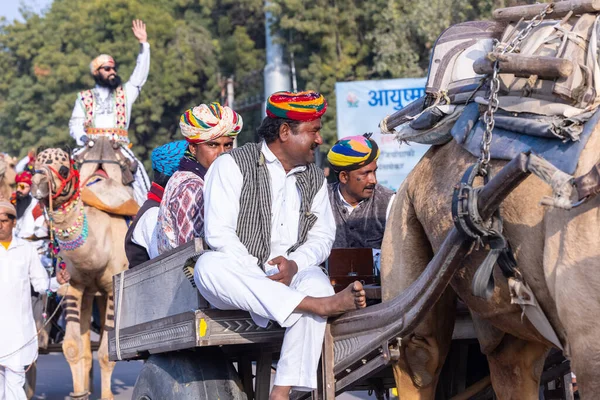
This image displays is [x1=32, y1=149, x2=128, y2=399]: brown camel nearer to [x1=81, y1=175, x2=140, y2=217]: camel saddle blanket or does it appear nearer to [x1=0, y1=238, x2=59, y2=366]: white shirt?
[x1=81, y1=175, x2=140, y2=217]: camel saddle blanket

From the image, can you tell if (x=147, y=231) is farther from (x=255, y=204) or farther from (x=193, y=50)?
(x=193, y=50)

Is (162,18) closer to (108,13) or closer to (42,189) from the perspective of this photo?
(108,13)

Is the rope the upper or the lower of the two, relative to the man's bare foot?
lower

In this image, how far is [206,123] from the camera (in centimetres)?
570

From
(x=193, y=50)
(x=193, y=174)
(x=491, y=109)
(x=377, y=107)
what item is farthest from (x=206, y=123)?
(x=193, y=50)

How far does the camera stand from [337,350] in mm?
4570

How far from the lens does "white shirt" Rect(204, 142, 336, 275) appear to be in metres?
4.62

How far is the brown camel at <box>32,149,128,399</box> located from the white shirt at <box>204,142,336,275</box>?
4.40 meters

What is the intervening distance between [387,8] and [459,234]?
78.2 ft

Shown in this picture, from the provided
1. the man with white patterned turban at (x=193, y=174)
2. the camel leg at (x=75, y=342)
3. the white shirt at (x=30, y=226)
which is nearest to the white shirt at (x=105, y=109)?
the white shirt at (x=30, y=226)

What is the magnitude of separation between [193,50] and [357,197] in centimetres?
2741

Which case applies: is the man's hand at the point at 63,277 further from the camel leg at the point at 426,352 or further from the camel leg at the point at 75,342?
the camel leg at the point at 426,352

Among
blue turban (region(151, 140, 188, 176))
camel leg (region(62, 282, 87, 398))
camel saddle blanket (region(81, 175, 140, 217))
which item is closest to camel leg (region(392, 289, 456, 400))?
blue turban (region(151, 140, 188, 176))

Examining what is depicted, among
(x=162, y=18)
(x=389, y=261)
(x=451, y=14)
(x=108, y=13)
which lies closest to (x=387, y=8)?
(x=451, y=14)
